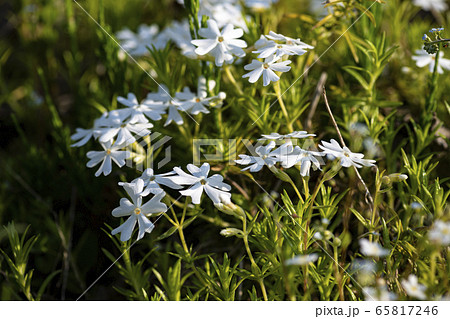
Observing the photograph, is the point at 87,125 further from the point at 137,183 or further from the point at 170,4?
the point at 170,4

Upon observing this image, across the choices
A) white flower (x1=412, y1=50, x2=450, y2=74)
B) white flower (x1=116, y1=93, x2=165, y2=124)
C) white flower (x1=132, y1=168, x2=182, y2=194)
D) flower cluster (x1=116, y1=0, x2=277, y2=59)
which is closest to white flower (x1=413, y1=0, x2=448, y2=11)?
white flower (x1=412, y1=50, x2=450, y2=74)

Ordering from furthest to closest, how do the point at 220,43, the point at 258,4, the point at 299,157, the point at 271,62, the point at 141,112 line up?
the point at 258,4 → the point at 141,112 → the point at 220,43 → the point at 271,62 → the point at 299,157

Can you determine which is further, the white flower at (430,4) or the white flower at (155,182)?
the white flower at (430,4)

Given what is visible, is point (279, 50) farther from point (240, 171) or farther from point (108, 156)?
point (108, 156)

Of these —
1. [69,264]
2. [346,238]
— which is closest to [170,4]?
[69,264]

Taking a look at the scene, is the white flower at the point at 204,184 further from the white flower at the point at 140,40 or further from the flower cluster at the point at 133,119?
the white flower at the point at 140,40

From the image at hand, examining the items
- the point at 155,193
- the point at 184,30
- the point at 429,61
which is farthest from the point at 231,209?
the point at 184,30

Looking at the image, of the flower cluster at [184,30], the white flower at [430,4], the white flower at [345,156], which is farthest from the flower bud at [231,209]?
the white flower at [430,4]
